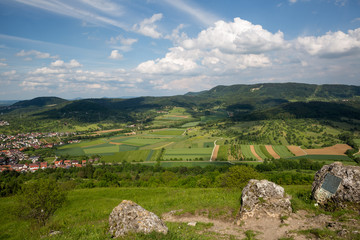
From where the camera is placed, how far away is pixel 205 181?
4650 cm

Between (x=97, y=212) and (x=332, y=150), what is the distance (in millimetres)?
142204

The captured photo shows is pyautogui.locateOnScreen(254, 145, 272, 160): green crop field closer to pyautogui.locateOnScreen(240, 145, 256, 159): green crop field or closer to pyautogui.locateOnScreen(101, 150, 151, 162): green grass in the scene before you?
pyautogui.locateOnScreen(240, 145, 256, 159): green crop field

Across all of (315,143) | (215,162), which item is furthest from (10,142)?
(315,143)

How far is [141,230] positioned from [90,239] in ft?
11.3

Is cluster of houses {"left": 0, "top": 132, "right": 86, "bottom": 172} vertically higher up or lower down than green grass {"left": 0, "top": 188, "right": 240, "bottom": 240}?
lower down

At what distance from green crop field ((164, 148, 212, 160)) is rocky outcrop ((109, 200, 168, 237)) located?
102m

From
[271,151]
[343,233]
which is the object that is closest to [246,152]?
[271,151]

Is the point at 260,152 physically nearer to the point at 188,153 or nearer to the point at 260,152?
the point at 260,152

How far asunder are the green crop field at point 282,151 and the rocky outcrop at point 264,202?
110420 millimetres

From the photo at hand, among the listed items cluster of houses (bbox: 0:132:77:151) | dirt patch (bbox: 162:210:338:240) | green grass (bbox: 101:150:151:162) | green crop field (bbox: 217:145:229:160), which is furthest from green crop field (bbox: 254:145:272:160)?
cluster of houses (bbox: 0:132:77:151)

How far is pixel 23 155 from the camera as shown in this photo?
128 m

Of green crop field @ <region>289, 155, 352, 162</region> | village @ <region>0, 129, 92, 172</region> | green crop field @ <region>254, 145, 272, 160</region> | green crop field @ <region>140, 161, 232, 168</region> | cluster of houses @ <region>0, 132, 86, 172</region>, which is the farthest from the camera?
green crop field @ <region>254, 145, 272, 160</region>

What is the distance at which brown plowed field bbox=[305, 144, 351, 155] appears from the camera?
368ft

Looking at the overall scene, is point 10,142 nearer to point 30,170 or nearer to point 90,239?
point 30,170
